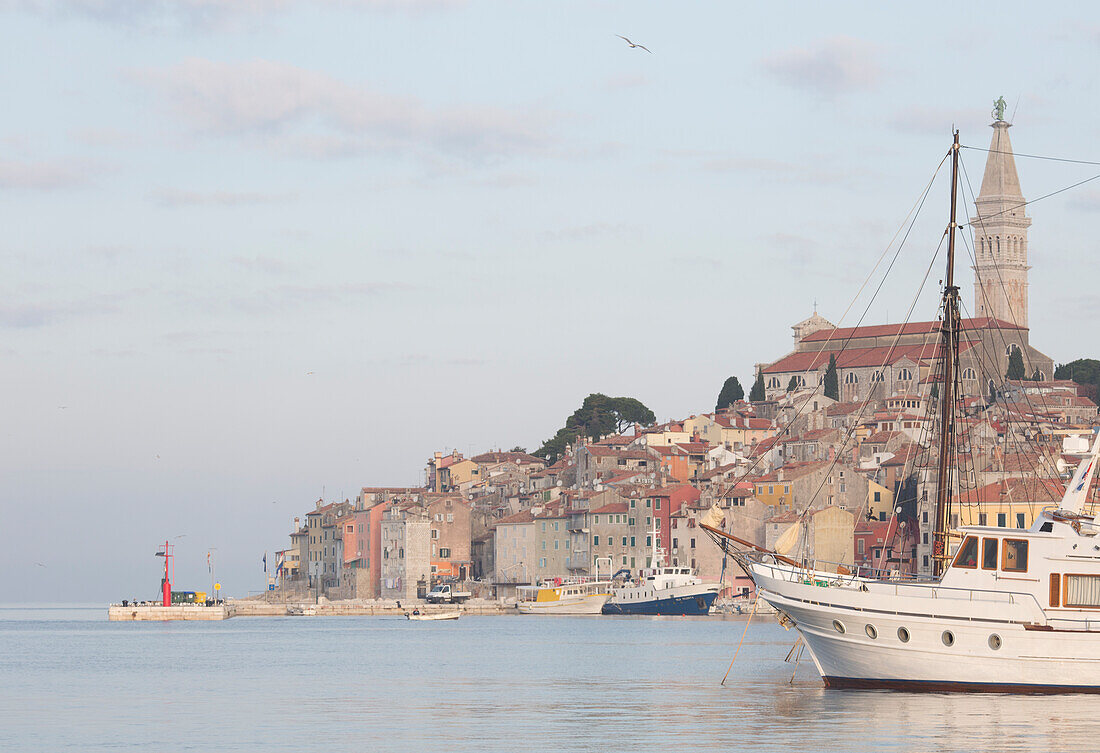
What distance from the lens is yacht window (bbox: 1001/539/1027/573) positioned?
3475 cm

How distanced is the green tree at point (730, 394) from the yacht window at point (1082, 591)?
128 metres

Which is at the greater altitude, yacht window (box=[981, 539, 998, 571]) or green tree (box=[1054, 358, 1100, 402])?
green tree (box=[1054, 358, 1100, 402])

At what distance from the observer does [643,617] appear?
340 ft

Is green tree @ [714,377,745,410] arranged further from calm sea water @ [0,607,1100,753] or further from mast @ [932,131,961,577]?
mast @ [932,131,961,577]

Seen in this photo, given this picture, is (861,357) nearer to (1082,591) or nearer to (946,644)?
(946,644)

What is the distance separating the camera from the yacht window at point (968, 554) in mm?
35094

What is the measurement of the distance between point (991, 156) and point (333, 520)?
86.5 meters

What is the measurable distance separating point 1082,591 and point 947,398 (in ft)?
28.0

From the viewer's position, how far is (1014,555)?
114 ft

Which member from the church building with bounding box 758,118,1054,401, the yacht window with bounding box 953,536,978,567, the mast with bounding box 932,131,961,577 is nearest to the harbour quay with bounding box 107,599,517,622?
the church building with bounding box 758,118,1054,401

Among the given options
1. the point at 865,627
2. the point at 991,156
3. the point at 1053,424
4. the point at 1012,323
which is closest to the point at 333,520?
the point at 1053,424

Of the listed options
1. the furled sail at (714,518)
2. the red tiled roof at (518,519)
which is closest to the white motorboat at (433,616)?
the red tiled roof at (518,519)

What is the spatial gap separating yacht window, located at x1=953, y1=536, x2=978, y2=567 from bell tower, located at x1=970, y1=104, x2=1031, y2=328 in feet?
481

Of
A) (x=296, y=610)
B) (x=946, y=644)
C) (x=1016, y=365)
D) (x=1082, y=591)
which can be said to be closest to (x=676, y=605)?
(x=296, y=610)
